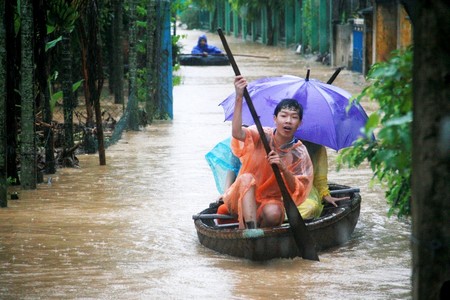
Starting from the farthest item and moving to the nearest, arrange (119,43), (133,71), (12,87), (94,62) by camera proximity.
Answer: (119,43) → (133,71) → (94,62) → (12,87)

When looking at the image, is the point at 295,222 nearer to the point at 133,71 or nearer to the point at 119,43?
the point at 133,71

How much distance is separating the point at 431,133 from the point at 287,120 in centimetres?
442

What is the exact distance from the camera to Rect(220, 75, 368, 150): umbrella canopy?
32.0ft

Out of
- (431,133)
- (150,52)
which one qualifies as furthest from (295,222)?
(150,52)

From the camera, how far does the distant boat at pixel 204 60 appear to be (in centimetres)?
3650

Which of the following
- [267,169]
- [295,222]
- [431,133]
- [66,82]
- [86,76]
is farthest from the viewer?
[86,76]

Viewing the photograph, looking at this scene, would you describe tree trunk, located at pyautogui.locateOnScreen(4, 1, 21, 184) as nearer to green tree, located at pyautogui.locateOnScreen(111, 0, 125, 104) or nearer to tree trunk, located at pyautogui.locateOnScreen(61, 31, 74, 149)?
tree trunk, located at pyautogui.locateOnScreen(61, 31, 74, 149)

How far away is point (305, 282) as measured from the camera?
830 centimetres

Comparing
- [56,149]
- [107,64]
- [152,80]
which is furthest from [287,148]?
[107,64]

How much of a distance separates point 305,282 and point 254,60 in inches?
1205

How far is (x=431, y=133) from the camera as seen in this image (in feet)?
14.6

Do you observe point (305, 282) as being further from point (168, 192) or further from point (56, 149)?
point (56, 149)

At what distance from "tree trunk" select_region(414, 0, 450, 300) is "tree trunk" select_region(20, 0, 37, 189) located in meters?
7.50

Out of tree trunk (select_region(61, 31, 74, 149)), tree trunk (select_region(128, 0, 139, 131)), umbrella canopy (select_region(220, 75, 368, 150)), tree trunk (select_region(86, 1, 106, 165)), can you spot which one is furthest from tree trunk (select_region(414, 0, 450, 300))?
tree trunk (select_region(128, 0, 139, 131))
